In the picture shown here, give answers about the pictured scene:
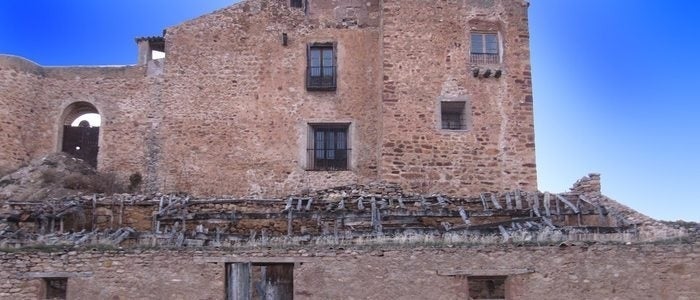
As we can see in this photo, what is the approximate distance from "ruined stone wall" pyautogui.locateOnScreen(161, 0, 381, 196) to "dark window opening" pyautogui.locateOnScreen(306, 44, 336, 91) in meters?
0.19

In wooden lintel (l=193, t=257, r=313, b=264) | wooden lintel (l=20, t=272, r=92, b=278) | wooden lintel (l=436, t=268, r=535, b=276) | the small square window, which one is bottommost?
wooden lintel (l=20, t=272, r=92, b=278)

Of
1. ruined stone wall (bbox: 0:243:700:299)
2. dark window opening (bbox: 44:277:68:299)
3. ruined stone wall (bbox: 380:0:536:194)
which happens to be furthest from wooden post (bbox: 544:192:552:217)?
dark window opening (bbox: 44:277:68:299)

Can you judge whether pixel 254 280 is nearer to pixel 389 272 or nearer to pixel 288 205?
pixel 389 272

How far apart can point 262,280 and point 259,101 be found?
940 cm

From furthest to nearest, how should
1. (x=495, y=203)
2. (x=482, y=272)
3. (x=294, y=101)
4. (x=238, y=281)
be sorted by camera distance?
(x=294, y=101) → (x=495, y=203) → (x=238, y=281) → (x=482, y=272)

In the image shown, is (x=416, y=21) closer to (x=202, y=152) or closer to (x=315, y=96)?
(x=315, y=96)

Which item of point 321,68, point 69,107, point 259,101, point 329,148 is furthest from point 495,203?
point 69,107

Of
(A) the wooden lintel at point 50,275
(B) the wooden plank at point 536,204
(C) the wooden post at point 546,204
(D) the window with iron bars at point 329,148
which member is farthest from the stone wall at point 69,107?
(C) the wooden post at point 546,204

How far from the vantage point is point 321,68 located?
72.8 ft

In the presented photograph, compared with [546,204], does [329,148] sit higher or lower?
higher

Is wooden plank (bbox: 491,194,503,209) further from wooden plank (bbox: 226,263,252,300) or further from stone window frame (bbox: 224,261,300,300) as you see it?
wooden plank (bbox: 226,263,252,300)

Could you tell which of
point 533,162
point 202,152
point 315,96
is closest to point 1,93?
point 202,152

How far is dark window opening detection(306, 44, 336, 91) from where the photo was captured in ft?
72.2

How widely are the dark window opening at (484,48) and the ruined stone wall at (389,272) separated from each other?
8.65 meters
